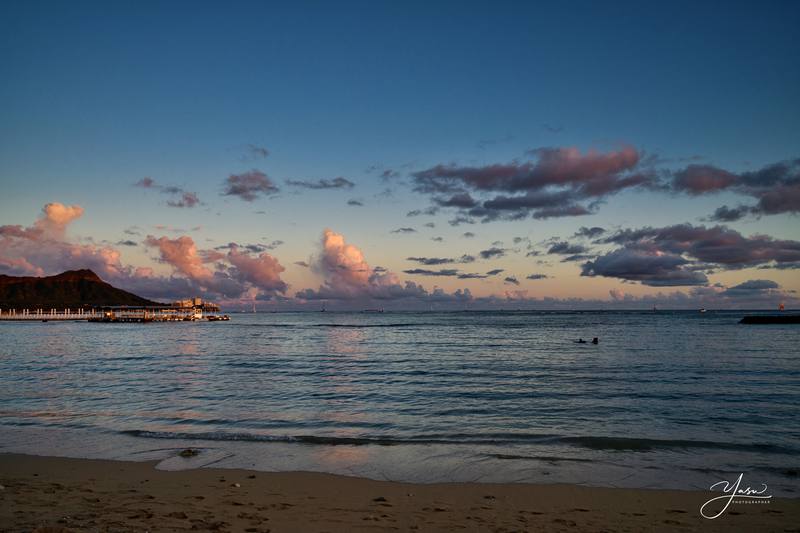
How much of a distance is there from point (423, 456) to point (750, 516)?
7521 mm

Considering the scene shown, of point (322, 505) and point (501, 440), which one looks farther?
point (501, 440)

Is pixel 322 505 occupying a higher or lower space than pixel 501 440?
higher

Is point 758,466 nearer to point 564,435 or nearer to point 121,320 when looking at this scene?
point 564,435

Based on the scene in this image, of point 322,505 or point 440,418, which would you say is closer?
point 322,505

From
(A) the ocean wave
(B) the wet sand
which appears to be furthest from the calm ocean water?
(B) the wet sand

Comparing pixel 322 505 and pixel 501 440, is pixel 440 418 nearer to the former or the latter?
pixel 501 440

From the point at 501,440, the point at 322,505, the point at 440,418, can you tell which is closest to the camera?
the point at 322,505

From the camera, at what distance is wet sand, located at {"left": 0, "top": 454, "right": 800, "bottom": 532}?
8.78 meters

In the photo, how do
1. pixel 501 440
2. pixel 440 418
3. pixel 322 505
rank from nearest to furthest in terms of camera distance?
pixel 322 505 < pixel 501 440 < pixel 440 418

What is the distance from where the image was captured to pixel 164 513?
30.0 ft

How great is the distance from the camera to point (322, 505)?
32.6ft

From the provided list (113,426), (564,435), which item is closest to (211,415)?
(113,426)

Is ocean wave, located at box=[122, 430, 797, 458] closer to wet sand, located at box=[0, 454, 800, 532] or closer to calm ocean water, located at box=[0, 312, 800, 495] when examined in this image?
calm ocean water, located at box=[0, 312, 800, 495]

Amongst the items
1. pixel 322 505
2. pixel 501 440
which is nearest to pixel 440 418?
pixel 501 440
